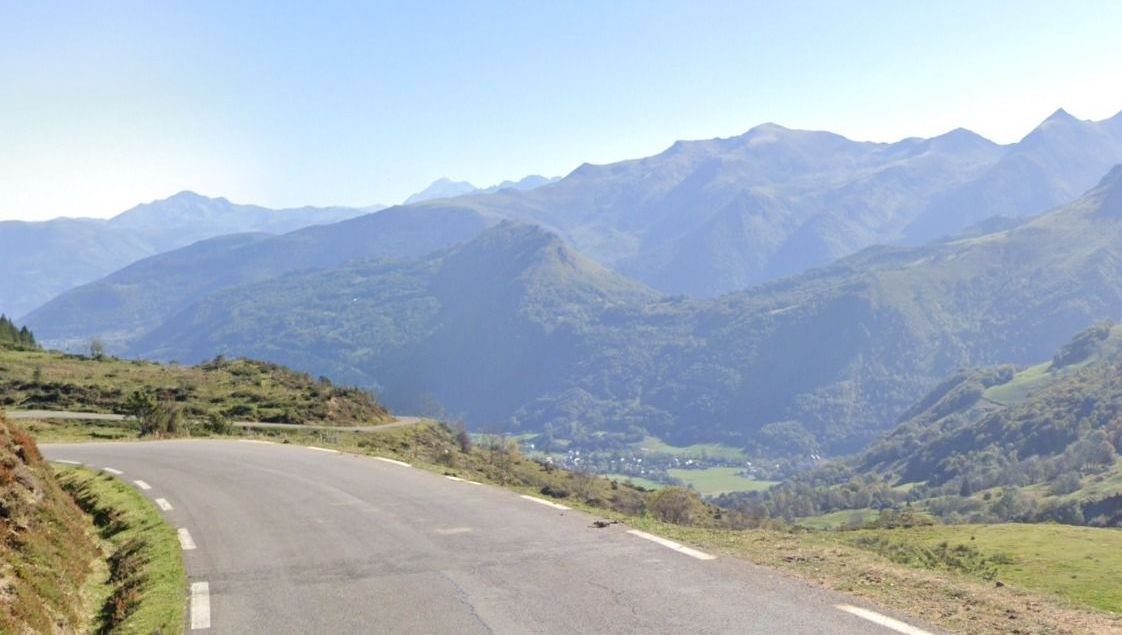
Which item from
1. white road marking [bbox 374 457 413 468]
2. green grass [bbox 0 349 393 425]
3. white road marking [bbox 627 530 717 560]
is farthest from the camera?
green grass [bbox 0 349 393 425]

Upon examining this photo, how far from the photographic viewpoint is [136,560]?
12531mm

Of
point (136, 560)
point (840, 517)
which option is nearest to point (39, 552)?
point (136, 560)

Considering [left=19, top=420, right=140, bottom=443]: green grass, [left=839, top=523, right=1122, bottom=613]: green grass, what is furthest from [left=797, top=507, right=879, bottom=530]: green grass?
[left=19, top=420, right=140, bottom=443]: green grass

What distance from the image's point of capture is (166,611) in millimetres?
9664

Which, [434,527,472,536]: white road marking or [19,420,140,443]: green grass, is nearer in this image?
[434,527,472,536]: white road marking

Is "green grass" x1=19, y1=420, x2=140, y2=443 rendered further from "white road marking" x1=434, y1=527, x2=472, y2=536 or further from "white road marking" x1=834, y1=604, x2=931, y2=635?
"white road marking" x1=834, y1=604, x2=931, y2=635

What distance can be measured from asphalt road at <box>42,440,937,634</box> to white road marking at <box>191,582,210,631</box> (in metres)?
0.05

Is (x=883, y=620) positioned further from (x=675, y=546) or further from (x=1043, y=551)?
(x=1043, y=551)

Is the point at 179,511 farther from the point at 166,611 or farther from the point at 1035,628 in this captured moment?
→ the point at 1035,628

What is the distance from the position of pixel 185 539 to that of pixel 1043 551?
3236 centimetres

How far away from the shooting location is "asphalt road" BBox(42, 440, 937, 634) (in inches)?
352

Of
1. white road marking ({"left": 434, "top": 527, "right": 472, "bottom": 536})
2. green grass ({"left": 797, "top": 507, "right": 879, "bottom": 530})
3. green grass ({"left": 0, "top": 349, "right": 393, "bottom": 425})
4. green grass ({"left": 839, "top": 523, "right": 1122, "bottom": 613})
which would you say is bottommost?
green grass ({"left": 797, "top": 507, "right": 879, "bottom": 530})

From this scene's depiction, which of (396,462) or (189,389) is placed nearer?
(396,462)

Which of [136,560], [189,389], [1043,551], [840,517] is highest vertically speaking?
[189,389]
